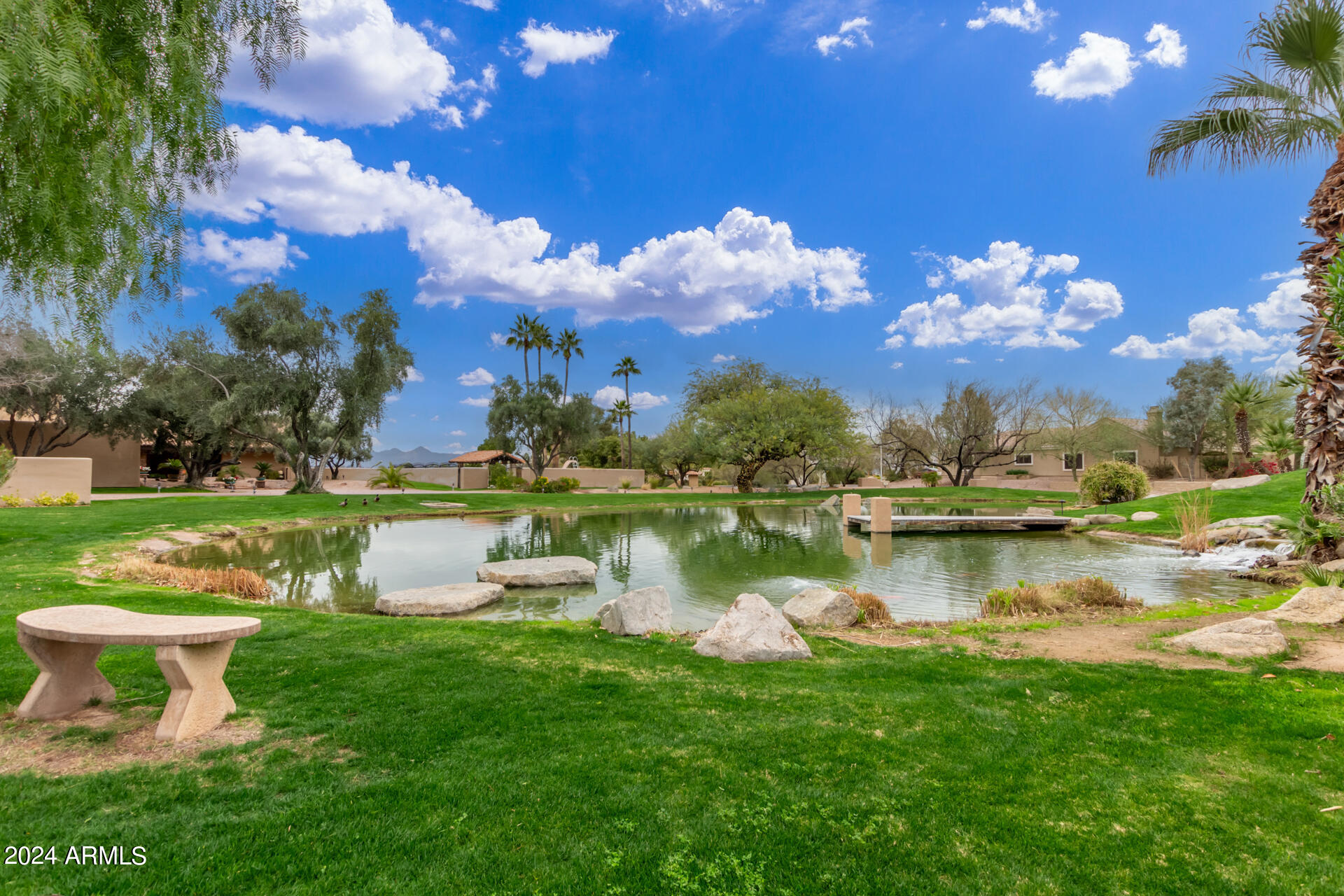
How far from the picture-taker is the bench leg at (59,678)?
12.5 ft

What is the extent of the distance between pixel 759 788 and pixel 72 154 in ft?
17.5

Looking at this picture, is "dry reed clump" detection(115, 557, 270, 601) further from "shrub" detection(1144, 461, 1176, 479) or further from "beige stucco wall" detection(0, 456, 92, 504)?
"shrub" detection(1144, 461, 1176, 479)

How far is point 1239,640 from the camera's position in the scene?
5566 millimetres

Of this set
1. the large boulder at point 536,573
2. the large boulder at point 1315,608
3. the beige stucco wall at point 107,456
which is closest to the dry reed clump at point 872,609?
the large boulder at point 1315,608

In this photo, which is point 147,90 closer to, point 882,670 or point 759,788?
point 759,788

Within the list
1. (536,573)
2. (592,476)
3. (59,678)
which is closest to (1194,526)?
(536,573)

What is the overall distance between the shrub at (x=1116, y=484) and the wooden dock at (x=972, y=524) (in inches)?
255

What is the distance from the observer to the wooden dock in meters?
20.2

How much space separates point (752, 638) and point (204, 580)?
30.8 ft

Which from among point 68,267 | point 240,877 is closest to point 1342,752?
point 240,877

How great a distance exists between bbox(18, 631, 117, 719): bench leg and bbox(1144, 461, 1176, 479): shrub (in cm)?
5244

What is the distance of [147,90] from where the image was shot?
401 cm

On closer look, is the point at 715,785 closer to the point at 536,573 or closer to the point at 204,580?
the point at 536,573

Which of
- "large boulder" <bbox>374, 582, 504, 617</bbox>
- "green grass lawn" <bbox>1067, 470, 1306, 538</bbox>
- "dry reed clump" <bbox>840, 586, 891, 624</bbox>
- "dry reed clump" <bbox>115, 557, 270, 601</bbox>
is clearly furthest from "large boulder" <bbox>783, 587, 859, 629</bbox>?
"green grass lawn" <bbox>1067, 470, 1306, 538</bbox>
